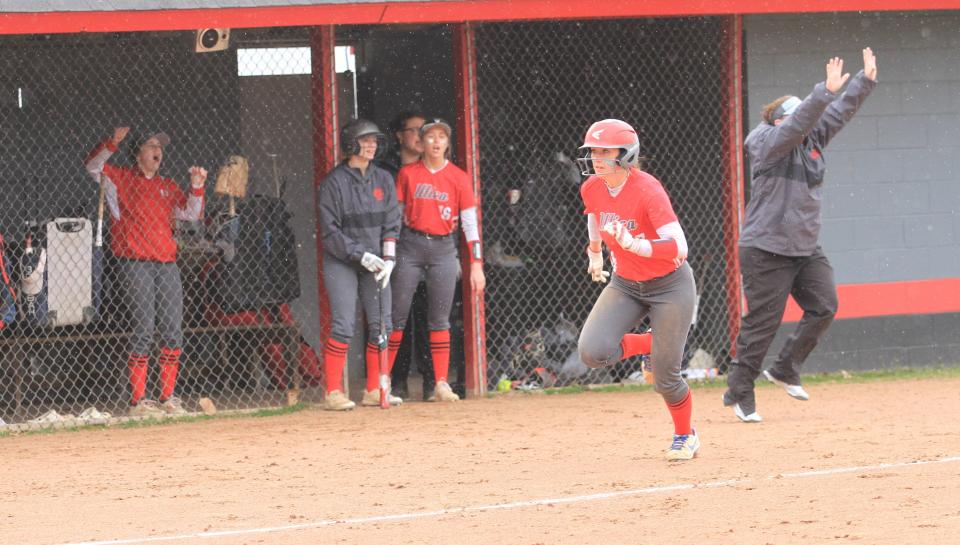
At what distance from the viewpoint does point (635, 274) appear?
749 cm

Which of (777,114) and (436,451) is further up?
(777,114)

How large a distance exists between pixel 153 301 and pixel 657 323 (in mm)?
4460

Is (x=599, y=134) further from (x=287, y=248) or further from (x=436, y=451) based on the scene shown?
(x=287, y=248)

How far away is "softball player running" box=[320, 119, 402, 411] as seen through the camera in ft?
34.8

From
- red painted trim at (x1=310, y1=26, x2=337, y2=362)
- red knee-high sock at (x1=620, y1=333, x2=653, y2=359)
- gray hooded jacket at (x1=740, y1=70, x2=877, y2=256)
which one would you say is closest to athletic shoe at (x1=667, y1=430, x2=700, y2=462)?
red knee-high sock at (x1=620, y1=333, x2=653, y2=359)

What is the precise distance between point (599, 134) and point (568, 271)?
518 centimetres

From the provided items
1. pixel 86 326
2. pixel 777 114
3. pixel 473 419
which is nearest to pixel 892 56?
pixel 777 114

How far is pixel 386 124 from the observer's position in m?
12.9

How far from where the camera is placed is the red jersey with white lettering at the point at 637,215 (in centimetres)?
733

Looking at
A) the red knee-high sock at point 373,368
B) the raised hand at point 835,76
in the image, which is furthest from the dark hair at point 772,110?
the red knee-high sock at point 373,368

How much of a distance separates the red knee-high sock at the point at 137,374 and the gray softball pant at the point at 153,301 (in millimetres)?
49

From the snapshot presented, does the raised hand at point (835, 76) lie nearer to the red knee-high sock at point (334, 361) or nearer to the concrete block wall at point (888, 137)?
the concrete block wall at point (888, 137)

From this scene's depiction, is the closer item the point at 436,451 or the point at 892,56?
the point at 436,451

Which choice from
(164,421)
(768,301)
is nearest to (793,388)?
(768,301)
